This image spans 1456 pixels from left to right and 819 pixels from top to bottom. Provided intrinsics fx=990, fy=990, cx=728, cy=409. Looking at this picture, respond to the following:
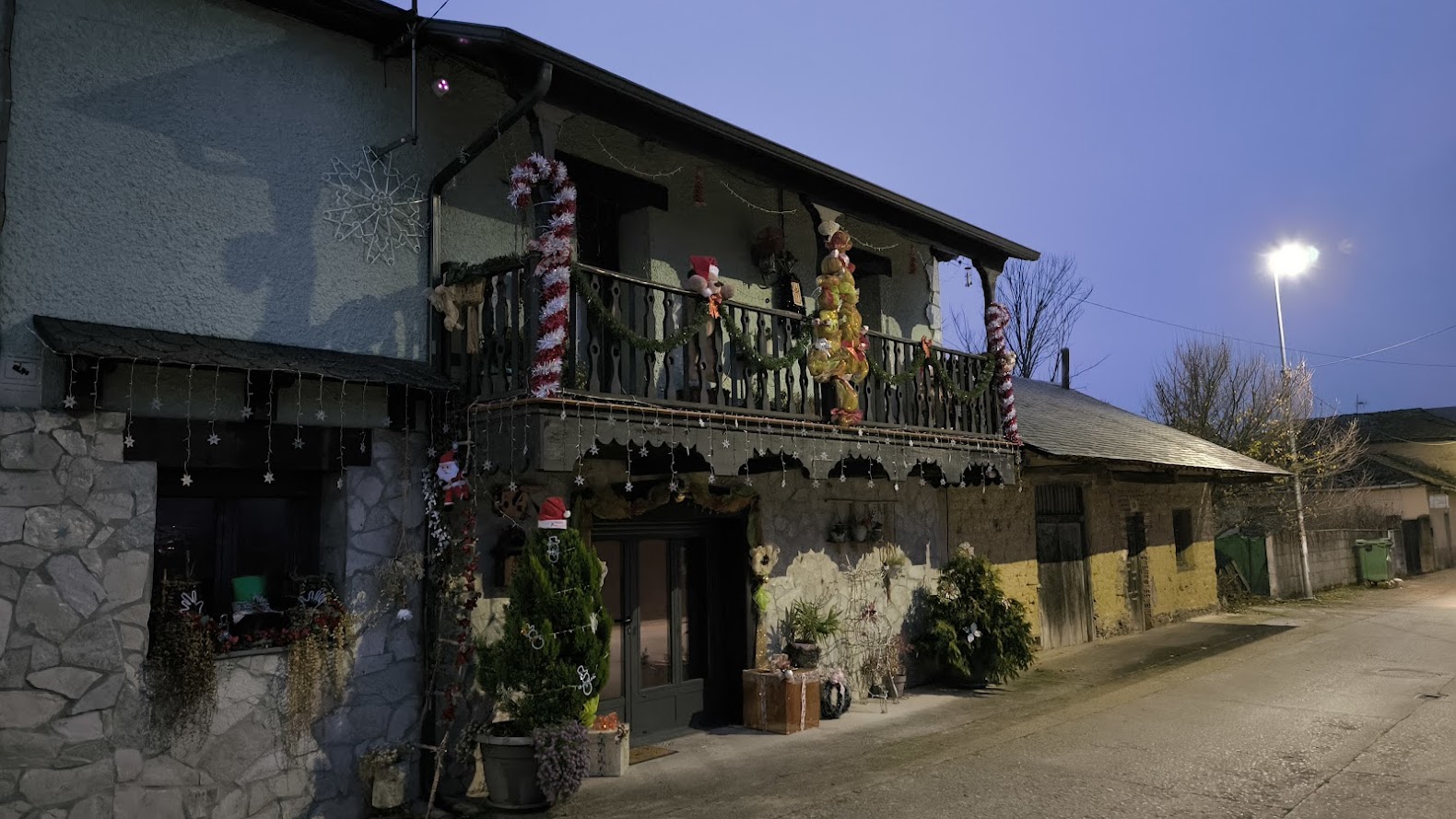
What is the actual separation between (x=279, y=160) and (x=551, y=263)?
222 cm

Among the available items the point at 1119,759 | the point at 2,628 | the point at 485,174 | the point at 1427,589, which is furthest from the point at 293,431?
the point at 1427,589

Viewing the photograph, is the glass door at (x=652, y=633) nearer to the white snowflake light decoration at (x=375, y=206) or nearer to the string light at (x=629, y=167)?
the white snowflake light decoration at (x=375, y=206)

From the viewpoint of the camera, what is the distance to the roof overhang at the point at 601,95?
7492 mm

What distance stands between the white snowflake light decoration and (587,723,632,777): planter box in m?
4.28

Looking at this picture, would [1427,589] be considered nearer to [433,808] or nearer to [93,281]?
[433,808]

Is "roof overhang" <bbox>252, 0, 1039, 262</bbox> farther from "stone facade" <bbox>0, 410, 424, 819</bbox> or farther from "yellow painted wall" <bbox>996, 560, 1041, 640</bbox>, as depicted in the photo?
"yellow painted wall" <bbox>996, 560, 1041, 640</bbox>

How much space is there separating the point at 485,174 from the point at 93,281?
328 centimetres

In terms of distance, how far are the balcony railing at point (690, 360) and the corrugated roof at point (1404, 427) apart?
1402 inches

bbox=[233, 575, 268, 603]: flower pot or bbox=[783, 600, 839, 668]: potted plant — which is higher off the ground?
bbox=[233, 575, 268, 603]: flower pot

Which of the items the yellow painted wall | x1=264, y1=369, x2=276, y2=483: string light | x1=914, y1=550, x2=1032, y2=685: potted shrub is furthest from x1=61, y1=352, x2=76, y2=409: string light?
the yellow painted wall

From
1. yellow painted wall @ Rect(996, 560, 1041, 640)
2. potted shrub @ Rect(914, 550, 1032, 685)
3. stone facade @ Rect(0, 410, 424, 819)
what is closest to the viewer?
stone facade @ Rect(0, 410, 424, 819)

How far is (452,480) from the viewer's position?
774 cm

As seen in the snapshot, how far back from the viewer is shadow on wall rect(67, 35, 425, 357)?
22.7ft

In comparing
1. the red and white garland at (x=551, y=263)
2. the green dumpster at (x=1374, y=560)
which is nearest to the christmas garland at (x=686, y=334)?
the red and white garland at (x=551, y=263)
